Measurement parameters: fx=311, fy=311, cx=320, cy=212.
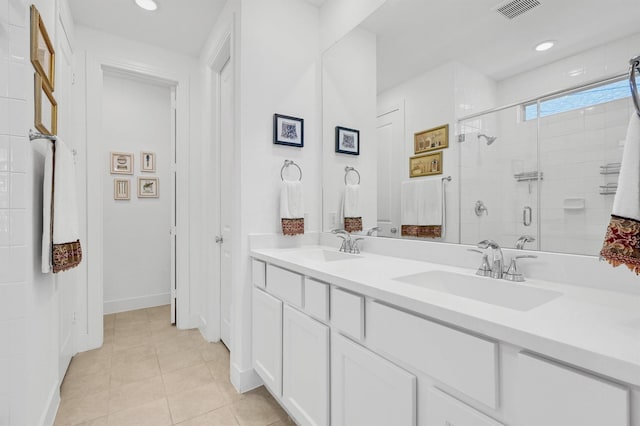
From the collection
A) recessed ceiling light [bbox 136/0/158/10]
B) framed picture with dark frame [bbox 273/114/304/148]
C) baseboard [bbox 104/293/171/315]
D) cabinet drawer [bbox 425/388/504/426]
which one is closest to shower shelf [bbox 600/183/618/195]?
cabinet drawer [bbox 425/388/504/426]

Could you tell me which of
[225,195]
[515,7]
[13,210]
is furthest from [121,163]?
[515,7]

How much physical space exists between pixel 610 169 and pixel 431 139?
27.3 inches

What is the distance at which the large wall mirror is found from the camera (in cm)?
99

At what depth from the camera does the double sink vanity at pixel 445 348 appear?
1.90ft

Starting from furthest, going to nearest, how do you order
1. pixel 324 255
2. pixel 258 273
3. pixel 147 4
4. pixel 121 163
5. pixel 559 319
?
pixel 121 163, pixel 147 4, pixel 324 255, pixel 258 273, pixel 559 319

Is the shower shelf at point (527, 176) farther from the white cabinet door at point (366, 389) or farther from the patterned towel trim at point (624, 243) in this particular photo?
the white cabinet door at point (366, 389)

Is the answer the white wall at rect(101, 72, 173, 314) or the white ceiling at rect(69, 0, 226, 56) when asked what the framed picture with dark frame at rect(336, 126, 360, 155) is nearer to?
the white ceiling at rect(69, 0, 226, 56)

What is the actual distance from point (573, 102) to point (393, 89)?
869mm

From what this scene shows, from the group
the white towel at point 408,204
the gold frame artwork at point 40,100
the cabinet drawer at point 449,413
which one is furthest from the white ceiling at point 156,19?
the cabinet drawer at point 449,413

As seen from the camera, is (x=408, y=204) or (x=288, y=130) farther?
(x=288, y=130)

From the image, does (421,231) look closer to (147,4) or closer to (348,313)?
(348,313)

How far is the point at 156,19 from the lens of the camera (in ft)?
8.02

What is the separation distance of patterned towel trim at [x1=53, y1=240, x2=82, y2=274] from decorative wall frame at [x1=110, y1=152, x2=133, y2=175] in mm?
2231

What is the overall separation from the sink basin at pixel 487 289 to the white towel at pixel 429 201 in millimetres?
333
